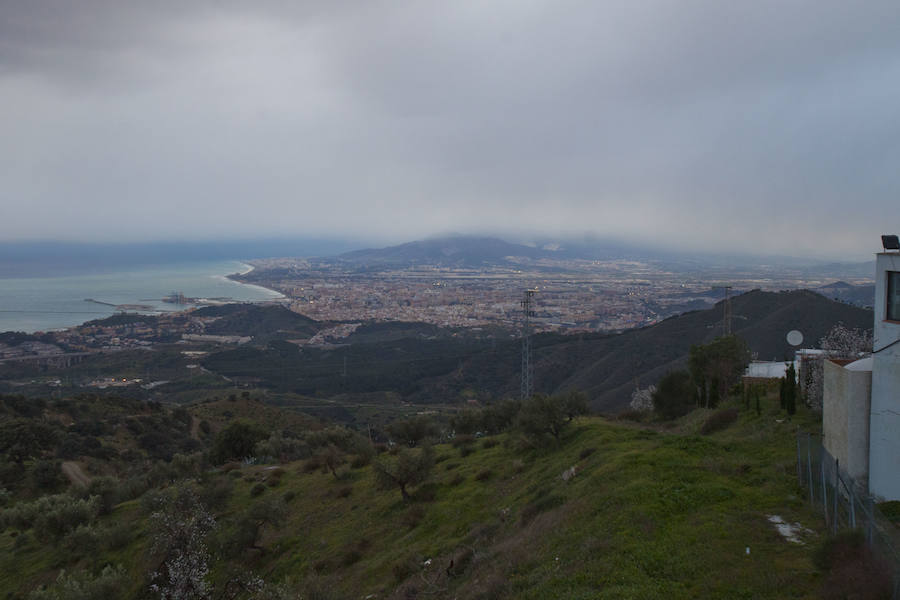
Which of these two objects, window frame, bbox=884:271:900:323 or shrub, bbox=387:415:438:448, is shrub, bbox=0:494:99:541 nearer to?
shrub, bbox=387:415:438:448

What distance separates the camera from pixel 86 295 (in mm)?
148250

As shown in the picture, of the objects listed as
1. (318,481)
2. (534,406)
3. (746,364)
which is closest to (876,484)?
(534,406)

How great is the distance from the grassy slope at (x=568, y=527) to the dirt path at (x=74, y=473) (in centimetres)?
589

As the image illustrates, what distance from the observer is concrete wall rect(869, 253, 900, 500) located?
304 inches

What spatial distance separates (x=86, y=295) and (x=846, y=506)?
178744mm

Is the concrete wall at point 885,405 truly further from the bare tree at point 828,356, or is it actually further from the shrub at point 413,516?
the shrub at point 413,516

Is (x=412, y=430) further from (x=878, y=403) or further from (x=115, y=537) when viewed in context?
(x=878, y=403)

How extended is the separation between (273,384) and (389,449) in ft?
129

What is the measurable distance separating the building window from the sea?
118343 mm

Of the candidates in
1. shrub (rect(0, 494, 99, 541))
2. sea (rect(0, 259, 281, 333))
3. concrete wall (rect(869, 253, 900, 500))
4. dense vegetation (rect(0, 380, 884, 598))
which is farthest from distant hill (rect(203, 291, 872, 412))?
sea (rect(0, 259, 281, 333))

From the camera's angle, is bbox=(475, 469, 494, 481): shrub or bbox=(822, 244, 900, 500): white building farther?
bbox=(475, 469, 494, 481): shrub

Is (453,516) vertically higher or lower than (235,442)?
higher

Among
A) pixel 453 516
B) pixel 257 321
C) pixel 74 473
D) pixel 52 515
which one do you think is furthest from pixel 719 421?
pixel 257 321

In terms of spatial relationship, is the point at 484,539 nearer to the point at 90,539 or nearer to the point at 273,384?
the point at 90,539
